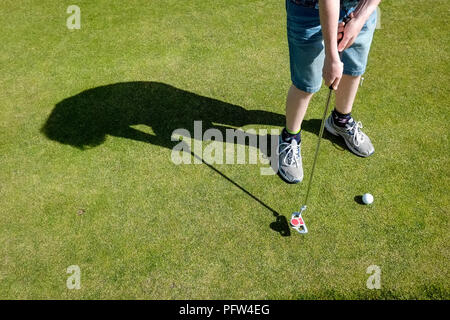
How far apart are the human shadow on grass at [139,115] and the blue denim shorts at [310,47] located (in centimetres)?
79

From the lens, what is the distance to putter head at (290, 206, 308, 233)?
8.21 feet

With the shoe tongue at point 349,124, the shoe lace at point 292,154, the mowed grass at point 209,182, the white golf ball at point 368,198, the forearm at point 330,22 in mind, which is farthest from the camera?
the shoe tongue at point 349,124

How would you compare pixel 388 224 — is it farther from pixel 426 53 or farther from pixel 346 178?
pixel 426 53

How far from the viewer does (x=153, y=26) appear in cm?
417

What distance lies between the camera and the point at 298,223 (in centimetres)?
251

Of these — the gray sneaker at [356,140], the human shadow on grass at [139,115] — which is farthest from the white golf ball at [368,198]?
the human shadow on grass at [139,115]

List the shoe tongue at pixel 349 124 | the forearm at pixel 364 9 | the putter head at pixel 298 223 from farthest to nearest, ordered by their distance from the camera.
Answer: the shoe tongue at pixel 349 124, the putter head at pixel 298 223, the forearm at pixel 364 9

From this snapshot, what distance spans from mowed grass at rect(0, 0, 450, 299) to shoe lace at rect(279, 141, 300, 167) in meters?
0.13

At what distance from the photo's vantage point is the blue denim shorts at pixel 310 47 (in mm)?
2115

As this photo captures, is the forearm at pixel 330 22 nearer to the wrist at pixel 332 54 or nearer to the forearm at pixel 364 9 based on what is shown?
the wrist at pixel 332 54

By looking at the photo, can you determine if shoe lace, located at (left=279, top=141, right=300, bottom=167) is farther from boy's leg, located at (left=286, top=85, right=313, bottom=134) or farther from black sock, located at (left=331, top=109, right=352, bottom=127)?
black sock, located at (left=331, top=109, right=352, bottom=127)

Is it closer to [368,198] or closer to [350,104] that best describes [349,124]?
[350,104]

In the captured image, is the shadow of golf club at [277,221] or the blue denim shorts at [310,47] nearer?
the blue denim shorts at [310,47]
